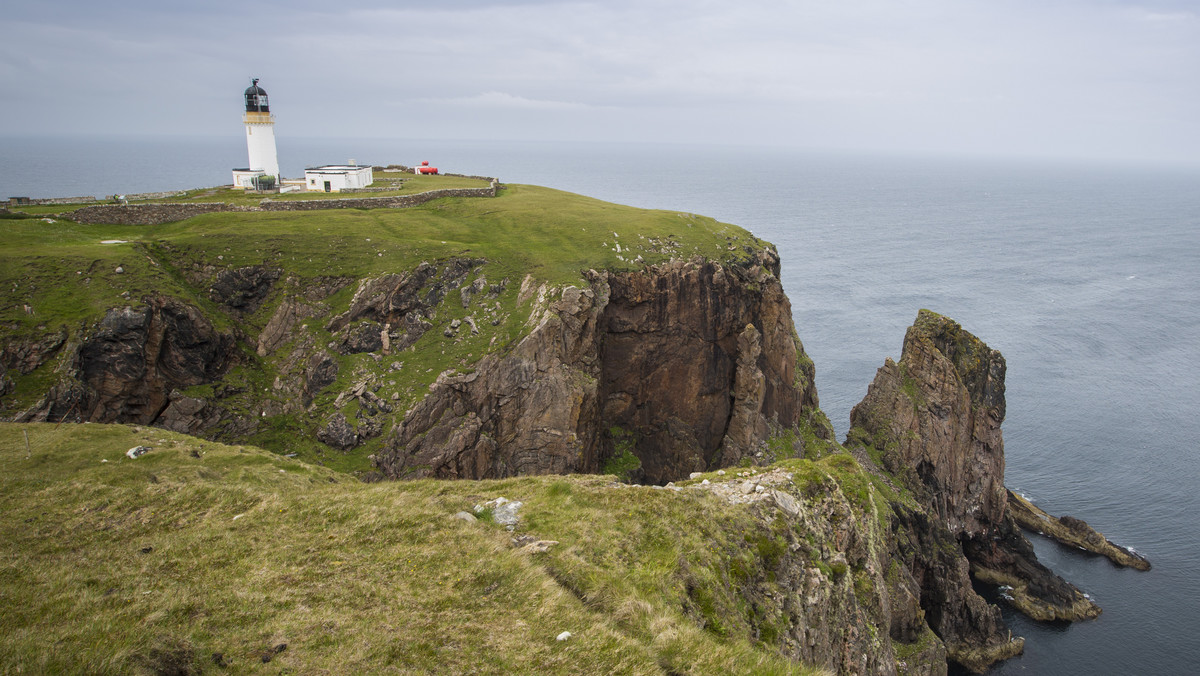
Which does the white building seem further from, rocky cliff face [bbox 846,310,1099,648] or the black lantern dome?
rocky cliff face [bbox 846,310,1099,648]

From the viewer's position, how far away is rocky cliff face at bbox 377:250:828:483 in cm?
4100

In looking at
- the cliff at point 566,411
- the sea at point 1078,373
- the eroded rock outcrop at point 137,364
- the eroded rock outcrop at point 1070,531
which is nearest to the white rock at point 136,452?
the cliff at point 566,411

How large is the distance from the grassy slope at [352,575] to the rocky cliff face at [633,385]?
60.6ft

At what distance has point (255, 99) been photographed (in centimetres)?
7019

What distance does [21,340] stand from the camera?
33.4m

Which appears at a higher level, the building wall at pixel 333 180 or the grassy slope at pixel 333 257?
the building wall at pixel 333 180

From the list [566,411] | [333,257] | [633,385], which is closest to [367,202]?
[333,257]

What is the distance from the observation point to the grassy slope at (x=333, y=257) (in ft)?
122

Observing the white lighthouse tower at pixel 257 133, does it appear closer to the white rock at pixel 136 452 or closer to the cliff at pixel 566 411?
the cliff at pixel 566 411

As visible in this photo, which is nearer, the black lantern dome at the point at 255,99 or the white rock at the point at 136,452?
the white rock at the point at 136,452

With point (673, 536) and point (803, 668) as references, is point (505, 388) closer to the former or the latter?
point (673, 536)

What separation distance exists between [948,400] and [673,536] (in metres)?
45.2

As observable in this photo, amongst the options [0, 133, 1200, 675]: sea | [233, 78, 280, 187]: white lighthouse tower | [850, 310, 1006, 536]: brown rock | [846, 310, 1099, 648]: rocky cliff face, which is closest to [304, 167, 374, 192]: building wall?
[233, 78, 280, 187]: white lighthouse tower

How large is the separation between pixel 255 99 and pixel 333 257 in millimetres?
34972
